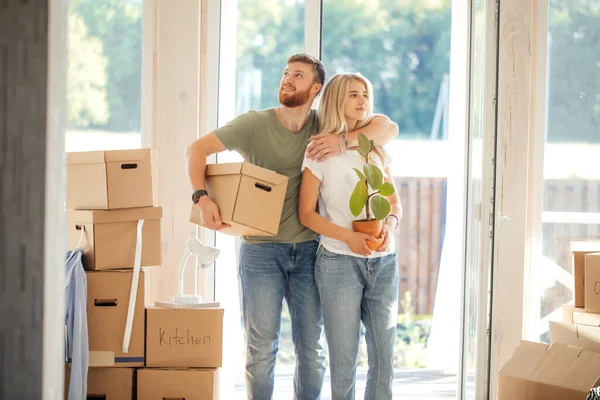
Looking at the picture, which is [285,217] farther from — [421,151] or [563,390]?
[421,151]

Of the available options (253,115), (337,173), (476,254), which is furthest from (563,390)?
(253,115)

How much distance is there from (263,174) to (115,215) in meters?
0.58

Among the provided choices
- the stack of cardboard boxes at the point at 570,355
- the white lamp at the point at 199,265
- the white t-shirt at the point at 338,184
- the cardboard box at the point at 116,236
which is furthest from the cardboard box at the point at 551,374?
the cardboard box at the point at 116,236

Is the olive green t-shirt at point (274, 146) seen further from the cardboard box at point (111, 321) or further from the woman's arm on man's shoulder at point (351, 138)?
the cardboard box at point (111, 321)

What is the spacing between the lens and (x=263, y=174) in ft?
7.33

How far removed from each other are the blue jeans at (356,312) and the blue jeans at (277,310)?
3.8 inches

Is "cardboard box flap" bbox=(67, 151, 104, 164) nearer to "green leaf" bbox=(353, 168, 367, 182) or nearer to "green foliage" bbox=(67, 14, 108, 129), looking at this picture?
"green foliage" bbox=(67, 14, 108, 129)

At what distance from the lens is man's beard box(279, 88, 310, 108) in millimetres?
2410

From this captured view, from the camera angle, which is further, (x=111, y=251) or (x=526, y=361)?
(x=111, y=251)

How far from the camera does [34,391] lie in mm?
581

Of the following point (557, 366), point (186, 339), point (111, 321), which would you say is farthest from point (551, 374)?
point (111, 321)

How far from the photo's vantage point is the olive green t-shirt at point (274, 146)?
7.88 ft

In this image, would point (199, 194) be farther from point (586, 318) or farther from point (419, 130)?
point (419, 130)

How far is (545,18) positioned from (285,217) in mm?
1469
